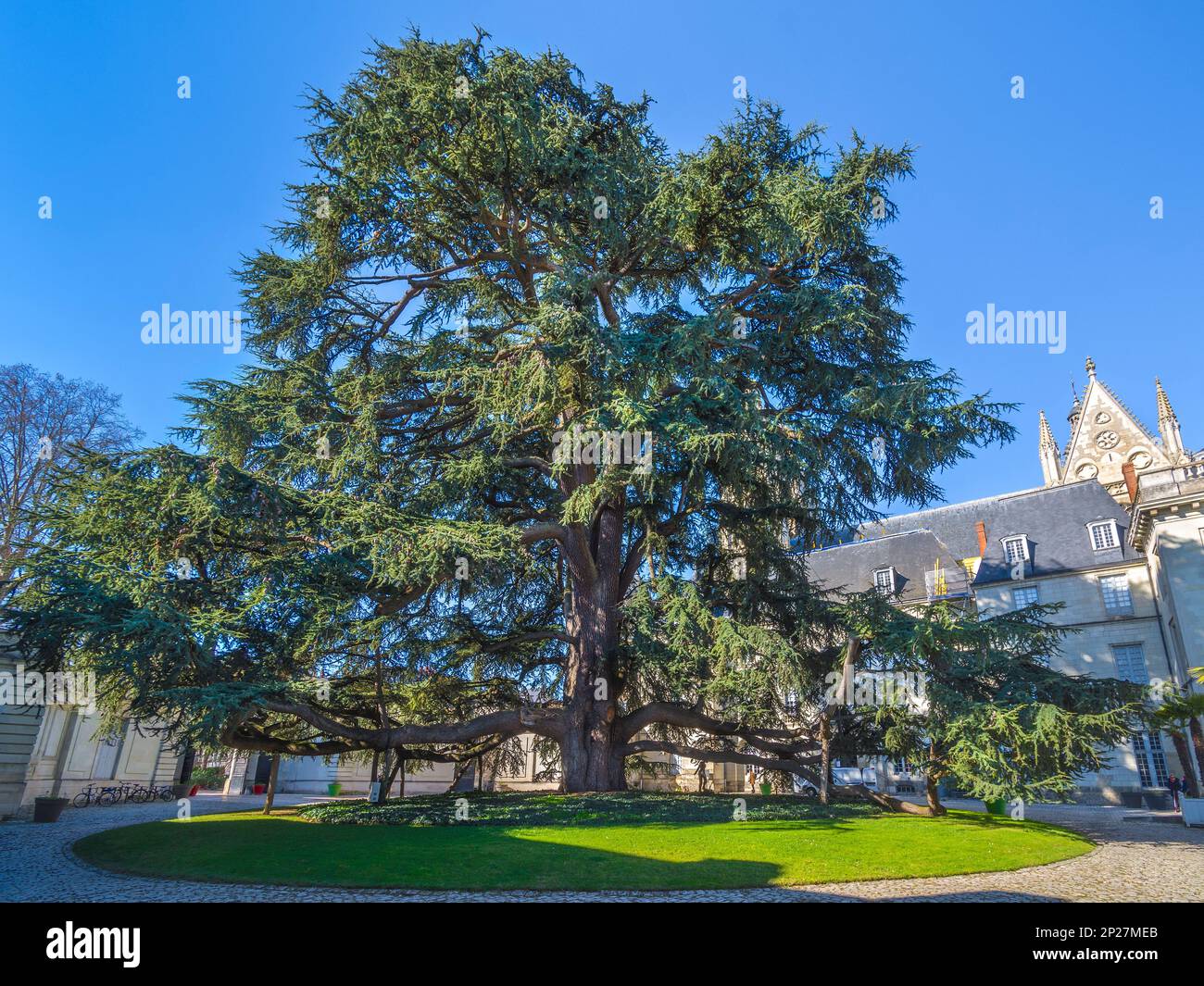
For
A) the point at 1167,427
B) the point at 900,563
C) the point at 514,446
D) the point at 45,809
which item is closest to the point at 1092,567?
the point at 900,563

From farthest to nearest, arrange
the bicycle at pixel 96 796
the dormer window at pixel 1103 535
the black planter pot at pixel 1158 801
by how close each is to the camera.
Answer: the dormer window at pixel 1103 535 → the black planter pot at pixel 1158 801 → the bicycle at pixel 96 796

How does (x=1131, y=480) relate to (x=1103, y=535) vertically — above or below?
above

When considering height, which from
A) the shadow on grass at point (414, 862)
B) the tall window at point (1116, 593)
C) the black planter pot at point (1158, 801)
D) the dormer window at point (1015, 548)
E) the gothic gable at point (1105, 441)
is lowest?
the black planter pot at point (1158, 801)

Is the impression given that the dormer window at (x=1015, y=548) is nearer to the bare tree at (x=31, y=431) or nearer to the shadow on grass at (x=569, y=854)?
the shadow on grass at (x=569, y=854)

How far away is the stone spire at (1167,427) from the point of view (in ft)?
144

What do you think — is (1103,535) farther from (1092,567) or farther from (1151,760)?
(1151,760)

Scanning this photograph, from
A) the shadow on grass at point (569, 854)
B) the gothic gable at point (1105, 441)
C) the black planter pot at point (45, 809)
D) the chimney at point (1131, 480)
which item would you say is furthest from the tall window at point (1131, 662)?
the black planter pot at point (45, 809)

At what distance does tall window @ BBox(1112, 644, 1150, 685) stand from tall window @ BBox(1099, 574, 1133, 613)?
1605 mm

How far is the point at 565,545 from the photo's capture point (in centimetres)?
Answer: 1656

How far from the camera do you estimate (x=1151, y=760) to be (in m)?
28.8

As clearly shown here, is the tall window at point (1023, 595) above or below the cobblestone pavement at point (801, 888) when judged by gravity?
above

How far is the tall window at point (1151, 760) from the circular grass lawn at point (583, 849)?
2018 cm

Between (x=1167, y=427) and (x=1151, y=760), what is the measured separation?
25.8 m

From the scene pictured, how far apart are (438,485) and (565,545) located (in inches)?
150
